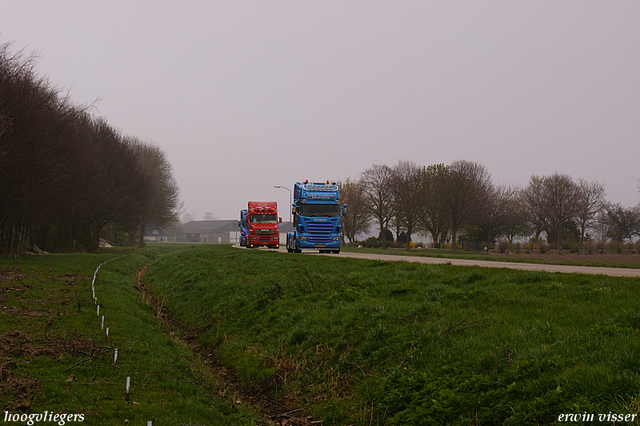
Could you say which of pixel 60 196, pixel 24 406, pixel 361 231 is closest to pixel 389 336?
pixel 24 406

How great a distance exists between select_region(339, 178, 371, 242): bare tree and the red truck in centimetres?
3287

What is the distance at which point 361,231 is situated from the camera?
87.4 metres

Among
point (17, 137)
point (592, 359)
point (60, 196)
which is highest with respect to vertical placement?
point (17, 137)

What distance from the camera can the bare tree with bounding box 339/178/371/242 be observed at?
78875mm

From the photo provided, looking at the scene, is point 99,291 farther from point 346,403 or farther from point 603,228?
point 603,228

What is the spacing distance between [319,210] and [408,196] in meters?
36.9

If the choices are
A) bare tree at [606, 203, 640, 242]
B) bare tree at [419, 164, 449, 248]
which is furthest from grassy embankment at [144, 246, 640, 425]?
bare tree at [606, 203, 640, 242]

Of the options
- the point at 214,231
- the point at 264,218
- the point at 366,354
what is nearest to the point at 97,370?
the point at 366,354

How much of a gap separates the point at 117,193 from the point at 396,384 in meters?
48.4

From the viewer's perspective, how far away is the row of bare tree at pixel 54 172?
28.4 metres

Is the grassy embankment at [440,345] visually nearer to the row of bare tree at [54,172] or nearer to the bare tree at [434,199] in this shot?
the row of bare tree at [54,172]

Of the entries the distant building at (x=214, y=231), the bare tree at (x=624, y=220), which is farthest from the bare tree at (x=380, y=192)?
the distant building at (x=214, y=231)

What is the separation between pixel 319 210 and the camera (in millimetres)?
32906

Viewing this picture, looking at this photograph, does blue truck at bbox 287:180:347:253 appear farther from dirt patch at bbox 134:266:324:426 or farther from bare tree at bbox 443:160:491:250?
bare tree at bbox 443:160:491:250
